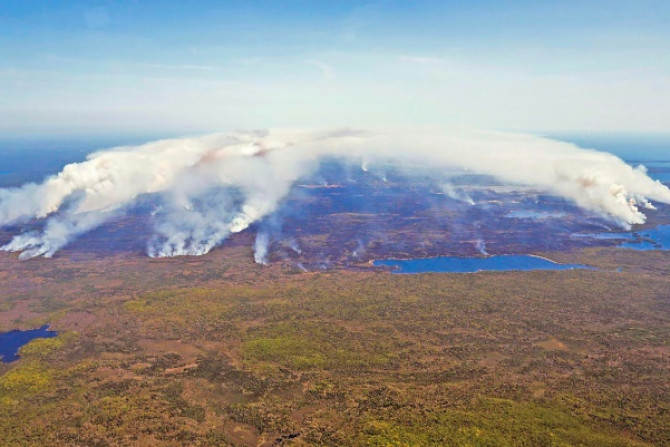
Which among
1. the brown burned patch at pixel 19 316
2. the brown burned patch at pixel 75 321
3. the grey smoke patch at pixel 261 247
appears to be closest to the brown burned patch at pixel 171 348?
the brown burned patch at pixel 75 321

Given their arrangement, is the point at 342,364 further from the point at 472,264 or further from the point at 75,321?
the point at 472,264

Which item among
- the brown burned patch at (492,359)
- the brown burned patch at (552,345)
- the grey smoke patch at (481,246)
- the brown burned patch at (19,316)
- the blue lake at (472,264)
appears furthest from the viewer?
the grey smoke patch at (481,246)

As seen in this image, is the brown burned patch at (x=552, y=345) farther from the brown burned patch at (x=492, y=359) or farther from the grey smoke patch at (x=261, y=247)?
the grey smoke patch at (x=261, y=247)

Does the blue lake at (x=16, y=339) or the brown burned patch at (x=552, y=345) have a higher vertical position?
the brown burned patch at (x=552, y=345)

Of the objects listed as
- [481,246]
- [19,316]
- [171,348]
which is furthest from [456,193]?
[19,316]

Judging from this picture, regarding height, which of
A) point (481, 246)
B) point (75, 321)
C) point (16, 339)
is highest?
point (75, 321)

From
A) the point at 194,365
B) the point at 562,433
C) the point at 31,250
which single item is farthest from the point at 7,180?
the point at 562,433

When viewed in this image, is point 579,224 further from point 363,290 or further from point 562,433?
point 562,433
